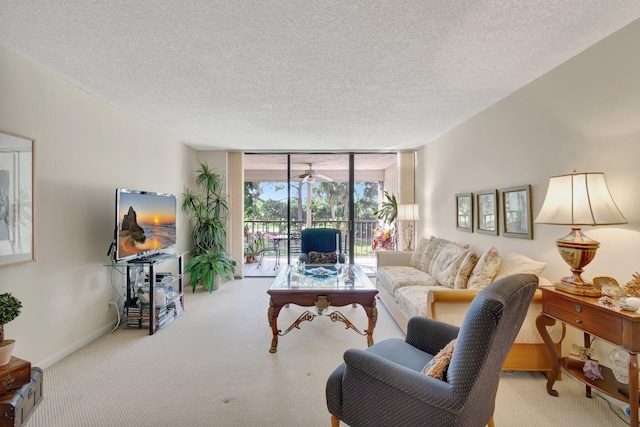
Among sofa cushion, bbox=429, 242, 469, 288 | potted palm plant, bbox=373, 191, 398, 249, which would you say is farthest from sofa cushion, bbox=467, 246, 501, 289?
potted palm plant, bbox=373, 191, 398, 249

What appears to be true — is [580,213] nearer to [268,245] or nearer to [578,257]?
[578,257]

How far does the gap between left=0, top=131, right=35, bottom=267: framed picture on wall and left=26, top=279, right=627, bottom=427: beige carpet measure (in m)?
1.02

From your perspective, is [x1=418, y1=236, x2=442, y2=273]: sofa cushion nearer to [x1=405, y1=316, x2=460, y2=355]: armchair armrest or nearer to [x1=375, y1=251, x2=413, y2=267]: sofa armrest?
[x1=375, y1=251, x2=413, y2=267]: sofa armrest

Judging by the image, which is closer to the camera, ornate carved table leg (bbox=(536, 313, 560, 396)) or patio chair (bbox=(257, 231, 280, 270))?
ornate carved table leg (bbox=(536, 313, 560, 396))

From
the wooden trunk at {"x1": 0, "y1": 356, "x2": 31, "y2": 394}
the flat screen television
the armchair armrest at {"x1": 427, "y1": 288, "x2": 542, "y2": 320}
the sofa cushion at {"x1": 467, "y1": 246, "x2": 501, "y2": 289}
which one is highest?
the flat screen television

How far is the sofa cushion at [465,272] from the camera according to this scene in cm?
279

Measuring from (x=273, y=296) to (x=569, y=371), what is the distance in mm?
2250

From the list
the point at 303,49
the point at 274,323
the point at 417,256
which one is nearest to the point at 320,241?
the point at 417,256

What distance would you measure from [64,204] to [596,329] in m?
4.02

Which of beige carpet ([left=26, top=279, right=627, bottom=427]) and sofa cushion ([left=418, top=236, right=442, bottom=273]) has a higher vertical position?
sofa cushion ([left=418, top=236, right=442, bottom=273])

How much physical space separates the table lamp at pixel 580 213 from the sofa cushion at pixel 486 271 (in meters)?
0.64

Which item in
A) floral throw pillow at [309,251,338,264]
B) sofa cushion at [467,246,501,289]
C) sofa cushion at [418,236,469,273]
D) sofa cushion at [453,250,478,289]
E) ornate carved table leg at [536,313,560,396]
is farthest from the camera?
floral throw pillow at [309,251,338,264]

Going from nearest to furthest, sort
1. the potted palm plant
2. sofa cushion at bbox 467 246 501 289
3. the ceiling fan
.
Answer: sofa cushion at bbox 467 246 501 289 → the potted palm plant → the ceiling fan

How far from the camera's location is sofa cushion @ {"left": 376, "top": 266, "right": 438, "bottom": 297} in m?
3.21
